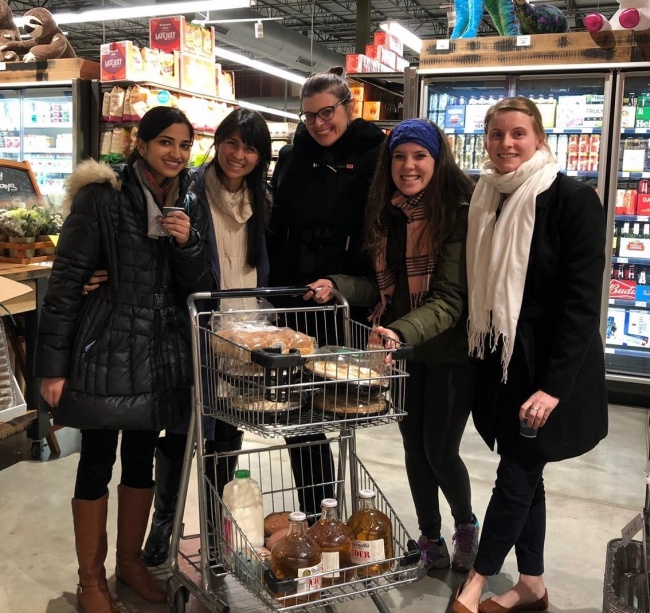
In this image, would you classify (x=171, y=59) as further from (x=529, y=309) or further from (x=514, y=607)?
(x=514, y=607)

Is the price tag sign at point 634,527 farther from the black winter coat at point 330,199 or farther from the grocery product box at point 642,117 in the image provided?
the grocery product box at point 642,117

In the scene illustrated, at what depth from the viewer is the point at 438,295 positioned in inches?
88.4

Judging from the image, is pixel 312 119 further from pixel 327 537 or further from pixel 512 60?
pixel 512 60

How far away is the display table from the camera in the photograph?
11.7ft

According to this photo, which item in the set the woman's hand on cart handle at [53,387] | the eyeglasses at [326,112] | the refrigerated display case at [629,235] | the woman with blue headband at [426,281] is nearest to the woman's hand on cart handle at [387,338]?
the woman with blue headband at [426,281]

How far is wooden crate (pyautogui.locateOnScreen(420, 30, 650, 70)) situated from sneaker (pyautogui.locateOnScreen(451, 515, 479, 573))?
3222mm

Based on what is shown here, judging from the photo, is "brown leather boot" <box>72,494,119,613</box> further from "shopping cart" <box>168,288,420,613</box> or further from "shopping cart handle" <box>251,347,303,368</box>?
"shopping cart handle" <box>251,347,303,368</box>

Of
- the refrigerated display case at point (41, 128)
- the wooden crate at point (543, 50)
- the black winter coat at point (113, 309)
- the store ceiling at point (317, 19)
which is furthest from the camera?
the store ceiling at point (317, 19)

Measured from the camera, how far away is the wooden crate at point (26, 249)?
12.3 ft

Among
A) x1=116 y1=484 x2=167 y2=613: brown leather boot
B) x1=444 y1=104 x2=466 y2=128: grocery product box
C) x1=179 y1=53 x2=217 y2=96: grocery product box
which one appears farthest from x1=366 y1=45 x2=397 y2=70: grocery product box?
x1=116 y1=484 x2=167 y2=613: brown leather boot

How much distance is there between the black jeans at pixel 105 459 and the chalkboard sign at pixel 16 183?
2380mm

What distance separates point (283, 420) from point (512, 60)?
12.3 ft

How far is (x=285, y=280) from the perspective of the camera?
261 cm

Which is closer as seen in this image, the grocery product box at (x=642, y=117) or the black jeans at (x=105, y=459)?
the black jeans at (x=105, y=459)
